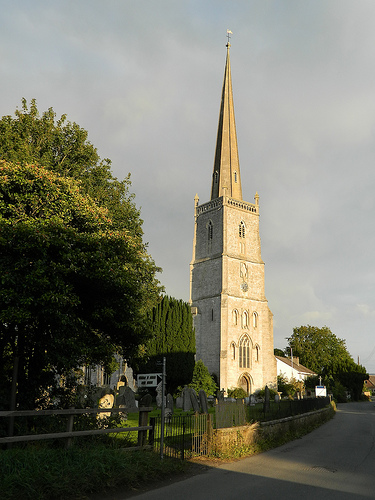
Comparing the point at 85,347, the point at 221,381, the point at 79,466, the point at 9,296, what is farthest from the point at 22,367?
the point at 221,381

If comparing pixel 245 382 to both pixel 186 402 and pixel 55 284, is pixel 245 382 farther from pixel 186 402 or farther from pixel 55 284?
pixel 55 284

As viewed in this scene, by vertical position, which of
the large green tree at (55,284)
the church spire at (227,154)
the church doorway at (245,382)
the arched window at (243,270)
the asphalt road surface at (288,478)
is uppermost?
the church spire at (227,154)

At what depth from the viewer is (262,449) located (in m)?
13.4

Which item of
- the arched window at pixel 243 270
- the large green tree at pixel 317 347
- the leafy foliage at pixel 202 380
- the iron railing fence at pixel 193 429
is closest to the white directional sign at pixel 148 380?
the iron railing fence at pixel 193 429

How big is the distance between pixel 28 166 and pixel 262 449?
10612 mm

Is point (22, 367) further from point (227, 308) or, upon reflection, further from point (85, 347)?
point (227, 308)

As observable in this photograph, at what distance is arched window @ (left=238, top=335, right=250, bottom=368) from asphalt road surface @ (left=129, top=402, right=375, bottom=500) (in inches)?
1559

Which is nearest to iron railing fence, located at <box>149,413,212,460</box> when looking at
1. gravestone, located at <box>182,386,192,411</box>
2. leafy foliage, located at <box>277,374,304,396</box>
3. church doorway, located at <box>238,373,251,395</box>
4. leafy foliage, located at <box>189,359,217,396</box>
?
gravestone, located at <box>182,386,192,411</box>

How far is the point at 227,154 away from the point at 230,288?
799 inches

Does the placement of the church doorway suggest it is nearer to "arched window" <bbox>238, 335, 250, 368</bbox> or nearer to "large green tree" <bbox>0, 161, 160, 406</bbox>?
"arched window" <bbox>238, 335, 250, 368</bbox>

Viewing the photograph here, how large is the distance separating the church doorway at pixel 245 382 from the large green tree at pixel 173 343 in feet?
40.7

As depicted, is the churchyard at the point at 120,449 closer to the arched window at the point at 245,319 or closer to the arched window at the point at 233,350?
the arched window at the point at 233,350

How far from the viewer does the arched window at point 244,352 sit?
5320 centimetres

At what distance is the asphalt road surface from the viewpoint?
786 centimetres
